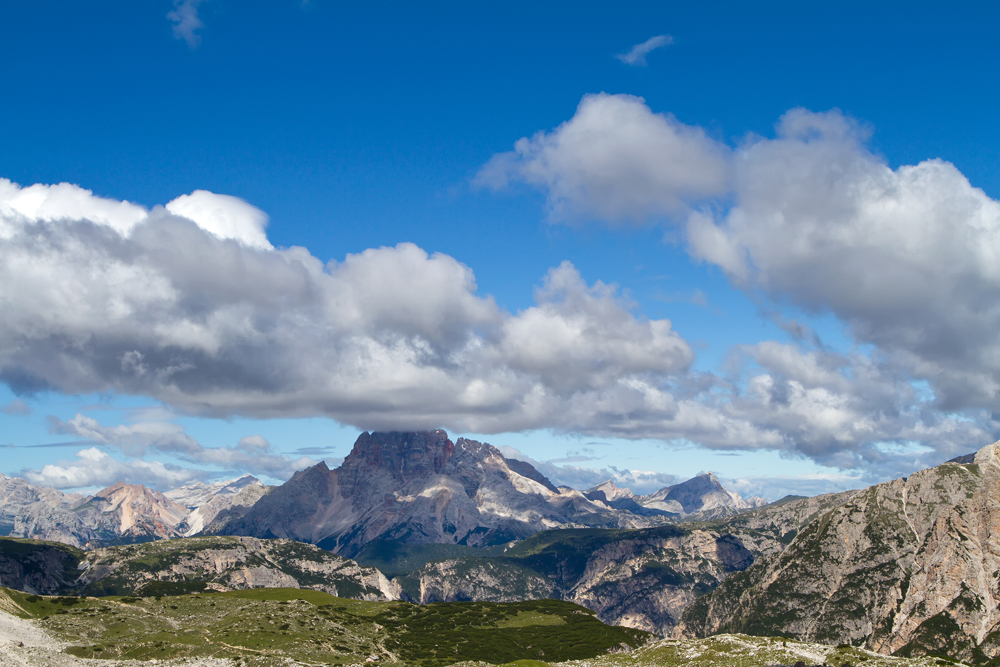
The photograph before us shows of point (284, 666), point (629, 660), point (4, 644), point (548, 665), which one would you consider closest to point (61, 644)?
point (4, 644)

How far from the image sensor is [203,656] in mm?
198375

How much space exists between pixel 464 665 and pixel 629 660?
44517 millimetres

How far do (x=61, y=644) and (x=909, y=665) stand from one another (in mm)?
200311

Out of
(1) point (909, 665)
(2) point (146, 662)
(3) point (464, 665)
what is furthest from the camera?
(2) point (146, 662)

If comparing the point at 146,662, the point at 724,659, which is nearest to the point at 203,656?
the point at 146,662

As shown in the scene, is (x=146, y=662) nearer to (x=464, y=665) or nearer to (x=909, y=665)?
(x=464, y=665)

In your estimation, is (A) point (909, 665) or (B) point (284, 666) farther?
(B) point (284, 666)

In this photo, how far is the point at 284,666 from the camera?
184 m

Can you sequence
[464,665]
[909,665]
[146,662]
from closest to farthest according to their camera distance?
[909,665], [464,665], [146,662]

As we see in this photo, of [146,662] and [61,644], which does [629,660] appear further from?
[61,644]

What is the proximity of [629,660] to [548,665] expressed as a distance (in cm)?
2581

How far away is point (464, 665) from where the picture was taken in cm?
17750

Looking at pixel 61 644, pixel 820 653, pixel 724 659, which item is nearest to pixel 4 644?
pixel 61 644

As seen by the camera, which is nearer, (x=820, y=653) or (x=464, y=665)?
(x=464, y=665)
